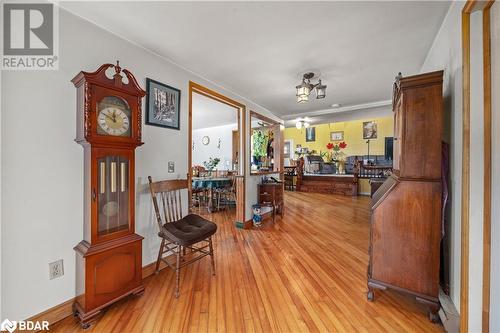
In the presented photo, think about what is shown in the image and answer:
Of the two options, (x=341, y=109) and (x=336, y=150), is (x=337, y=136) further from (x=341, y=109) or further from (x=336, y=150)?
(x=341, y=109)

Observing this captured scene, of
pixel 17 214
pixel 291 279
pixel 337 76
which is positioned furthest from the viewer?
pixel 337 76

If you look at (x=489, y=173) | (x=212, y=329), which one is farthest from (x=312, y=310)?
(x=489, y=173)

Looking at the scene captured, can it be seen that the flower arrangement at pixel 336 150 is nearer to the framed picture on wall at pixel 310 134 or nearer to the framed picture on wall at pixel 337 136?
the framed picture on wall at pixel 337 136

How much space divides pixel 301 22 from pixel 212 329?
2.47 m

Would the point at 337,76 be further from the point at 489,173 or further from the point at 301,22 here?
the point at 489,173

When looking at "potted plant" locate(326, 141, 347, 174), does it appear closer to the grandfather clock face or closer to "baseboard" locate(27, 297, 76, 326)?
the grandfather clock face

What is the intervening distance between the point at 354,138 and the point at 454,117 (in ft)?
24.0

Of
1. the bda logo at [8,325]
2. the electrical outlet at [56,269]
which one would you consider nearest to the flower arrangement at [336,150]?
the electrical outlet at [56,269]

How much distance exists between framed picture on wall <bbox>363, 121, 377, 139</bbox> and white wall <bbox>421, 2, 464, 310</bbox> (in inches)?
269

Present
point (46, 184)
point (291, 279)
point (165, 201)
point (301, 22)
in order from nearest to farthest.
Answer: point (46, 184)
point (301, 22)
point (291, 279)
point (165, 201)

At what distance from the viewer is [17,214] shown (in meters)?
1.35

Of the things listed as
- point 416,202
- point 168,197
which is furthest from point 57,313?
point 416,202

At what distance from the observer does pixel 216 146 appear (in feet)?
22.9

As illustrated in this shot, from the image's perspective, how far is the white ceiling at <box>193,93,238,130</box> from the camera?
13.7 feet
